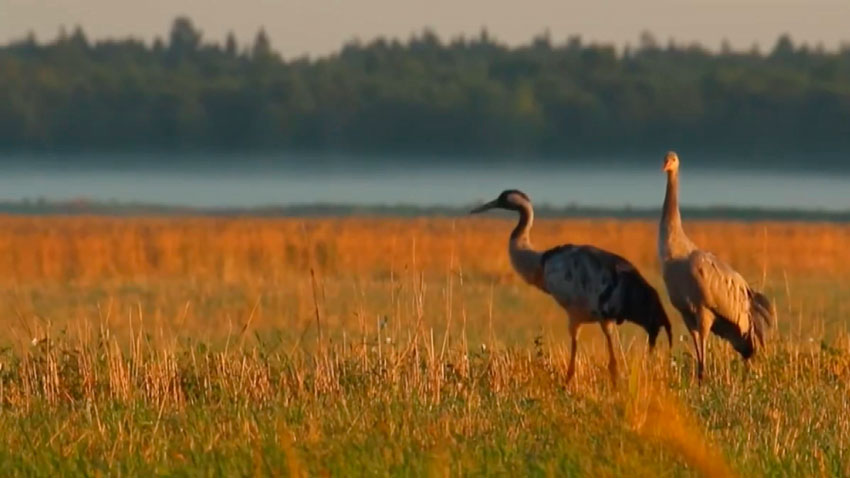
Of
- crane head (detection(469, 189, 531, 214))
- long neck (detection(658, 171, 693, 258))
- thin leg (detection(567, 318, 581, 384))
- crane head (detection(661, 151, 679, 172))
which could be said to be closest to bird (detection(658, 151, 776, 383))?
long neck (detection(658, 171, 693, 258))

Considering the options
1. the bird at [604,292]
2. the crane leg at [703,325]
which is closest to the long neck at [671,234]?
the bird at [604,292]

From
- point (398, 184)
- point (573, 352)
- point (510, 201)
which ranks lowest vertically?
point (398, 184)

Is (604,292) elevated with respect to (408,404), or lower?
elevated

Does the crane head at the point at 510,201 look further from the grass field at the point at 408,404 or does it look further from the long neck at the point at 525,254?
the grass field at the point at 408,404

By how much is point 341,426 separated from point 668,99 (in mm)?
Answer: 50955

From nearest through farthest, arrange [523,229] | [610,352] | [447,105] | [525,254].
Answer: [610,352] < [525,254] < [523,229] < [447,105]

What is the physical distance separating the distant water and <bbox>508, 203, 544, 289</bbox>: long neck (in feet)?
133

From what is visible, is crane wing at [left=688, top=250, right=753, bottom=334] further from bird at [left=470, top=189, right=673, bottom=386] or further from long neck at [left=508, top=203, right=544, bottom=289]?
long neck at [left=508, top=203, right=544, bottom=289]

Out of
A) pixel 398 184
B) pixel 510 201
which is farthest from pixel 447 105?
pixel 510 201

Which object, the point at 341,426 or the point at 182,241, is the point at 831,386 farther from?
the point at 182,241

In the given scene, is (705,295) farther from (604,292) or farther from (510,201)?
(510,201)

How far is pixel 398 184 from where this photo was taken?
61.3 metres

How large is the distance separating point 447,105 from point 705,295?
50.2m

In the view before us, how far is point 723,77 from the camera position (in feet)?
197
